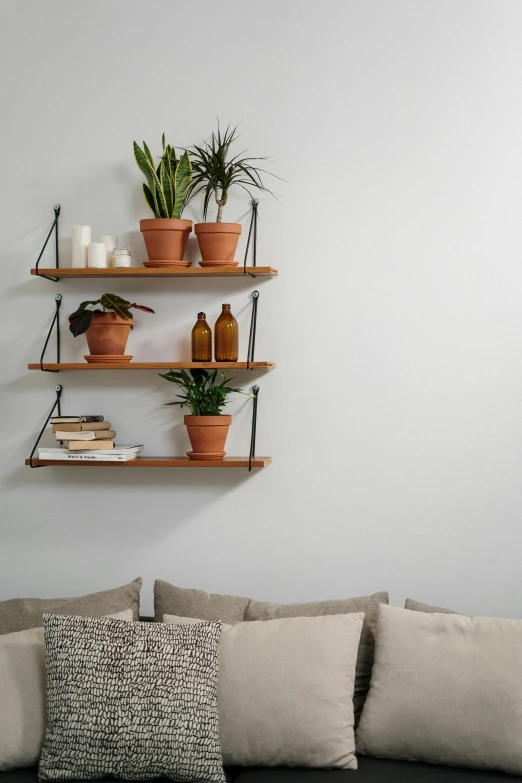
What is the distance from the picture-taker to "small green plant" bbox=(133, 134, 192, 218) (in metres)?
2.79

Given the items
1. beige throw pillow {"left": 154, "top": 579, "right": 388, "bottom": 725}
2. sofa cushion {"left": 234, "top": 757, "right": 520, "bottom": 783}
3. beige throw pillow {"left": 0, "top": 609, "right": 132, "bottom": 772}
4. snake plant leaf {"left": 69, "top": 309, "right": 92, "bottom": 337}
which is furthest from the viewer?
snake plant leaf {"left": 69, "top": 309, "right": 92, "bottom": 337}

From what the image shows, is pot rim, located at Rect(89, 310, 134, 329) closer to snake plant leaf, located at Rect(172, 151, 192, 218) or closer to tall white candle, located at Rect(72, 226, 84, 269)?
tall white candle, located at Rect(72, 226, 84, 269)

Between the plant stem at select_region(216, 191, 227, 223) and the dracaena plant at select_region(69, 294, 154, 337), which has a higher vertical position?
the plant stem at select_region(216, 191, 227, 223)

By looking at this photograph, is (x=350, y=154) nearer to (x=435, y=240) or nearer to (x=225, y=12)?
(x=435, y=240)

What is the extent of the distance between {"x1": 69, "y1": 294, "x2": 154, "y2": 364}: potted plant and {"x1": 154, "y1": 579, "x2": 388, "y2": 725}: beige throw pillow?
813 millimetres

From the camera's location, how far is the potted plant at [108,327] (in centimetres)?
279

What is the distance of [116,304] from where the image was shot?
278 centimetres

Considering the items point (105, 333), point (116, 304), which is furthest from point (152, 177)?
point (105, 333)

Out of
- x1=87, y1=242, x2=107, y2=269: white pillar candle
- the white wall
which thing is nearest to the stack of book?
the white wall

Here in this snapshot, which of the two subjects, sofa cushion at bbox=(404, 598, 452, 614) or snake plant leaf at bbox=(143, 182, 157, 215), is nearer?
Answer: sofa cushion at bbox=(404, 598, 452, 614)

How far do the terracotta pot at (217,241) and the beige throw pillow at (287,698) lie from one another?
1201 millimetres

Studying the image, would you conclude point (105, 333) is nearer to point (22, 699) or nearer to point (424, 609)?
point (22, 699)

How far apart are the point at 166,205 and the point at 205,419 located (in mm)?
732

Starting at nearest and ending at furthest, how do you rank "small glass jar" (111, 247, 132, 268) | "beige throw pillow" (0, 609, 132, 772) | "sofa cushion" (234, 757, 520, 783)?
"sofa cushion" (234, 757, 520, 783)
"beige throw pillow" (0, 609, 132, 772)
"small glass jar" (111, 247, 132, 268)
